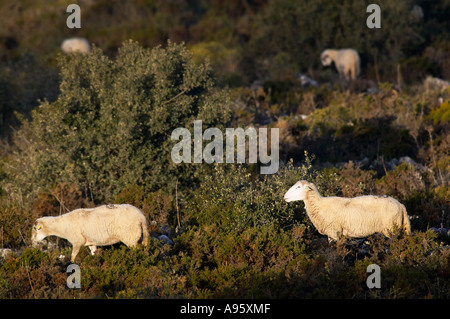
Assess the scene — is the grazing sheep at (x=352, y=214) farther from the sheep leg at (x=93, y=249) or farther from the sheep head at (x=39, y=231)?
the sheep head at (x=39, y=231)

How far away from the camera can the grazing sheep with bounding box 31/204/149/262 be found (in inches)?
270

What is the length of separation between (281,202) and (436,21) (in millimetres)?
19908

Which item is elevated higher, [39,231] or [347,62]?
[347,62]

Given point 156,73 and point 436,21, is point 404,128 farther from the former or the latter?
point 436,21

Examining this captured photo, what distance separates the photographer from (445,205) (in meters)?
8.70

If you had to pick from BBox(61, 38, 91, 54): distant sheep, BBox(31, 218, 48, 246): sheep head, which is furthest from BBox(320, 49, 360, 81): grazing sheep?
BBox(31, 218, 48, 246): sheep head

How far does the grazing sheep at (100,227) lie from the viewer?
6.86 metres

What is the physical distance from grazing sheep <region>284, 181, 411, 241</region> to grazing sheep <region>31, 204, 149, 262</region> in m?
2.08

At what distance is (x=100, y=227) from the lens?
689cm

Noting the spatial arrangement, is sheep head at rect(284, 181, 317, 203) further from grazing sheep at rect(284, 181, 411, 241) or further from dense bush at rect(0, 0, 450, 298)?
dense bush at rect(0, 0, 450, 298)

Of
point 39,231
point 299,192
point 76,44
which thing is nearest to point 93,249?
point 39,231

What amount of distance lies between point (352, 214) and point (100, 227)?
3.37 meters

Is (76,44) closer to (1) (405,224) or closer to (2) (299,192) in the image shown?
(2) (299,192)

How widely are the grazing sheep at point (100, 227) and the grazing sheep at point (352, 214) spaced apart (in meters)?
2.08
